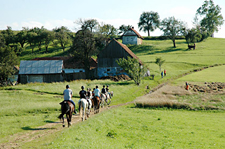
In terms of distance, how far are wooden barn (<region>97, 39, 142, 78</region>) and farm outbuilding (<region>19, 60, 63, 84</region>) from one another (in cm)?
1043

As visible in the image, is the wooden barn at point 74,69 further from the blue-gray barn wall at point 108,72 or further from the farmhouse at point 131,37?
the farmhouse at point 131,37

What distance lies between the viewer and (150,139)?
14.8m

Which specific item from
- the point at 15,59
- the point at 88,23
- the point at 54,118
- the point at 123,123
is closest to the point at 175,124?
the point at 123,123

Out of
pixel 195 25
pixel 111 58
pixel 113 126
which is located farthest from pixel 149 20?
pixel 113 126

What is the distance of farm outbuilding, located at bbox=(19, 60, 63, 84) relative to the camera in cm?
4647

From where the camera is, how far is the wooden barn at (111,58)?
52625 millimetres

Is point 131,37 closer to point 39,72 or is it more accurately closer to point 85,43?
point 85,43

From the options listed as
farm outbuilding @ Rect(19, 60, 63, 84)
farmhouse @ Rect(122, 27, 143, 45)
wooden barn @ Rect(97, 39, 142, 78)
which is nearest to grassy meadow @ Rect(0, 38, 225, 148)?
farm outbuilding @ Rect(19, 60, 63, 84)

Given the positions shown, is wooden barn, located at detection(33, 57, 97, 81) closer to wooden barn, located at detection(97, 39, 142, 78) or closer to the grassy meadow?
wooden barn, located at detection(97, 39, 142, 78)

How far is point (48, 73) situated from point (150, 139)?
36.6 meters

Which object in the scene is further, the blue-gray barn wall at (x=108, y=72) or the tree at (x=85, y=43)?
the blue-gray barn wall at (x=108, y=72)

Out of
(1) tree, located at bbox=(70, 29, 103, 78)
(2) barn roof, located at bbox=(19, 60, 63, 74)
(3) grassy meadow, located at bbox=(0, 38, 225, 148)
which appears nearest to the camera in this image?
(3) grassy meadow, located at bbox=(0, 38, 225, 148)

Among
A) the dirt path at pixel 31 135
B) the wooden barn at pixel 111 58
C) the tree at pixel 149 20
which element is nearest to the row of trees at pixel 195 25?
the tree at pixel 149 20

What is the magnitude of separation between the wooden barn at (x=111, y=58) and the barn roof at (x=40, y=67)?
1035cm
